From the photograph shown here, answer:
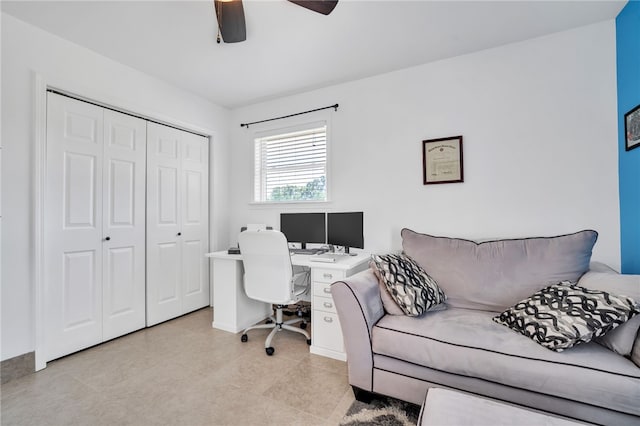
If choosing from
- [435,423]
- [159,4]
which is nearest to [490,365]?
[435,423]

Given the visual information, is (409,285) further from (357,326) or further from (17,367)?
(17,367)

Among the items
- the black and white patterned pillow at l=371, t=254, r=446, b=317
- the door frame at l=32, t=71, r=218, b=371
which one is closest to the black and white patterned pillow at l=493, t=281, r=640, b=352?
the black and white patterned pillow at l=371, t=254, r=446, b=317

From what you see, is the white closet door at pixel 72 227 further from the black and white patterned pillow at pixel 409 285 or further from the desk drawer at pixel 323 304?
the black and white patterned pillow at pixel 409 285

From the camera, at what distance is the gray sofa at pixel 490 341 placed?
123 centimetres

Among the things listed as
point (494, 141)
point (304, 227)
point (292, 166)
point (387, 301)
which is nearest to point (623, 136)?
point (494, 141)

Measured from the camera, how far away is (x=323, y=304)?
7.52ft

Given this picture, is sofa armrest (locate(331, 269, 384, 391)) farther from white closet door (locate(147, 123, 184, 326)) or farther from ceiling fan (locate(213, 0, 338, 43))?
white closet door (locate(147, 123, 184, 326))

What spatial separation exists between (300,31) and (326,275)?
1897 millimetres

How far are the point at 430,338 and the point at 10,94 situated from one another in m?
3.19

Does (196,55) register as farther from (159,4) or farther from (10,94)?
(10,94)

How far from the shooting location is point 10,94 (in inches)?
77.8

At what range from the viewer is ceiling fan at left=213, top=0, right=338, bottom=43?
1.52m

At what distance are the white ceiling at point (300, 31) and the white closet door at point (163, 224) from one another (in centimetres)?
68

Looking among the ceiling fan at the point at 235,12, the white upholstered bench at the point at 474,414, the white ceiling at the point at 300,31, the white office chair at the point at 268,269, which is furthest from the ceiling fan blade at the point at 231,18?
the white upholstered bench at the point at 474,414
